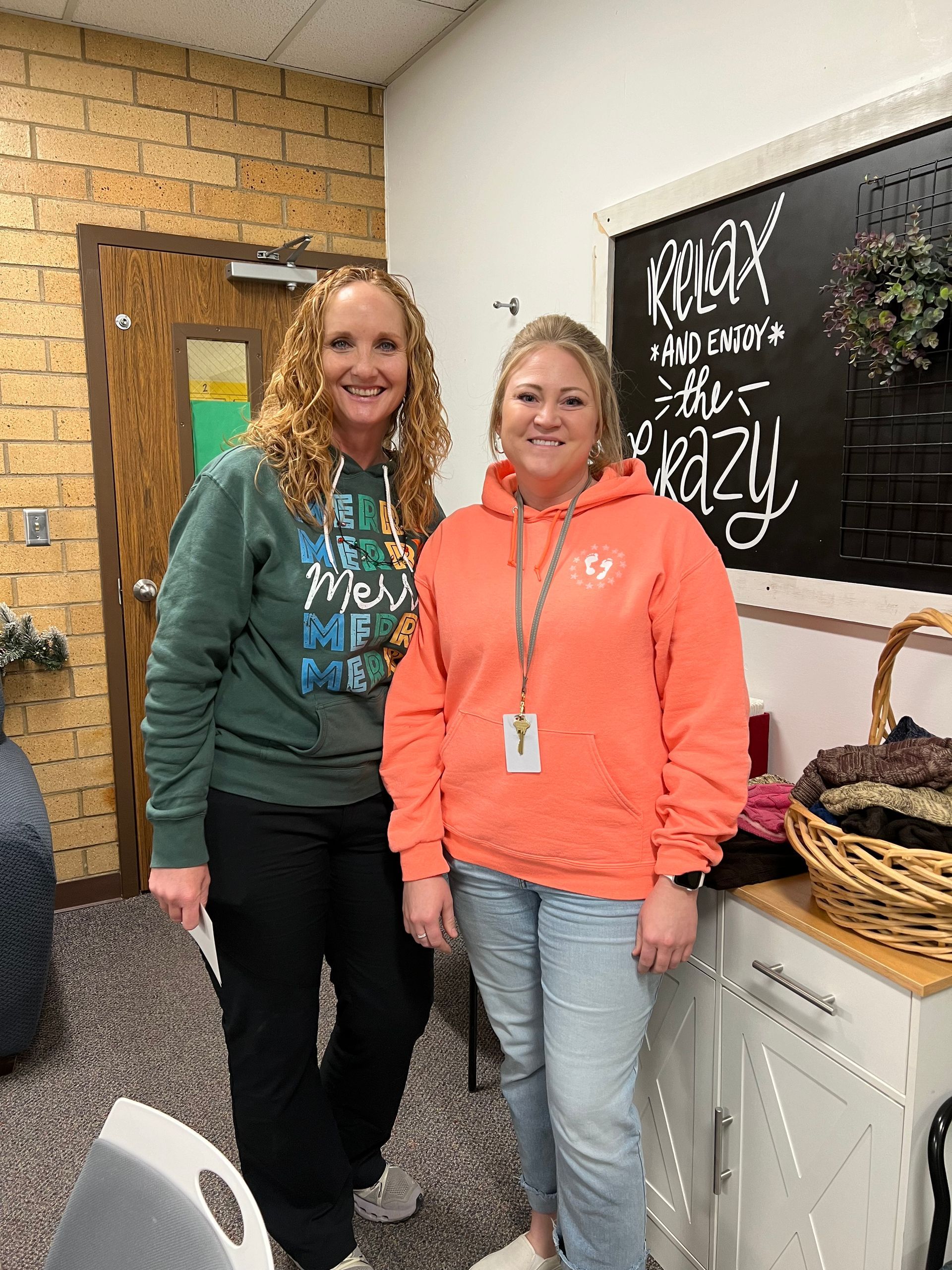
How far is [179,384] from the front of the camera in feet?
10.2

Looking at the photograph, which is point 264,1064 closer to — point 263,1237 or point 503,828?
point 503,828

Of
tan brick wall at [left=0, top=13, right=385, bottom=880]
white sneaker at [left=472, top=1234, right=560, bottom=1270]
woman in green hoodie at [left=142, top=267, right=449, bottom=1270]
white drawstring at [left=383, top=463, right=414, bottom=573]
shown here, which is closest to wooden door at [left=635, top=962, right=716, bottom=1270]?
white sneaker at [left=472, top=1234, right=560, bottom=1270]

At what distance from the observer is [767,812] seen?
1.49 meters

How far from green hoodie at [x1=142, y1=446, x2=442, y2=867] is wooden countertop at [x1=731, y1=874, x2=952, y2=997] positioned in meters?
0.62

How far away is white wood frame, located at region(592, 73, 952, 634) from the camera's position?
1494mm

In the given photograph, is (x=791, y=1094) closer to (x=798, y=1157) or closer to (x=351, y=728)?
(x=798, y=1157)

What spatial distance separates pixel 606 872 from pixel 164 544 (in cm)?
234

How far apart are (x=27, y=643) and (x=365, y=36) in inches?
85.1

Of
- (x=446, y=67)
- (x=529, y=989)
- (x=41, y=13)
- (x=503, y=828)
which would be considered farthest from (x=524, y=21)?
(x=529, y=989)

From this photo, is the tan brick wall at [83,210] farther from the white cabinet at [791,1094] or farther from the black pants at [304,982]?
the white cabinet at [791,1094]

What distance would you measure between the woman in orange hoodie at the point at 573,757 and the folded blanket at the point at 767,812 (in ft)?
0.75

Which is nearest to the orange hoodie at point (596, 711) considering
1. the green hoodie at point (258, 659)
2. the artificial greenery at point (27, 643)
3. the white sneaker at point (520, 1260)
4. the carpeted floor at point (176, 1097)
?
the green hoodie at point (258, 659)

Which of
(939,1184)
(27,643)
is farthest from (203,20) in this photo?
(939,1184)

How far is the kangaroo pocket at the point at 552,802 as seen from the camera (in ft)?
4.10
